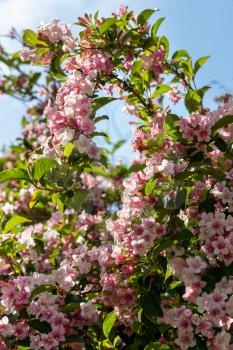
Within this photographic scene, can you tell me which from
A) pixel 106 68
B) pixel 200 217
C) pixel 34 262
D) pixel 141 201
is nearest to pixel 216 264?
pixel 200 217

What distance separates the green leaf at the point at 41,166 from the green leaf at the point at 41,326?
612mm

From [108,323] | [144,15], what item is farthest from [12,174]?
[144,15]

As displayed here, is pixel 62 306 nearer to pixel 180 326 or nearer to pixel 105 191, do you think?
pixel 180 326

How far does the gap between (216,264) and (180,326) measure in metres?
0.29

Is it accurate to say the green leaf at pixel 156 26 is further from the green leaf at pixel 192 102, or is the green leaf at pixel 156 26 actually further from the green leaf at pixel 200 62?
the green leaf at pixel 192 102

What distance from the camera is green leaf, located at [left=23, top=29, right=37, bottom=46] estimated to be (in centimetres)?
284

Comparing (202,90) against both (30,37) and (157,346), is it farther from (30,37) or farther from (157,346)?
(157,346)

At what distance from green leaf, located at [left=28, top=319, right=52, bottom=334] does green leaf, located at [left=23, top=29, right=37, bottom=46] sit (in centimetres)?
135

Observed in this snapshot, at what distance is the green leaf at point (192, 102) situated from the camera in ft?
8.84

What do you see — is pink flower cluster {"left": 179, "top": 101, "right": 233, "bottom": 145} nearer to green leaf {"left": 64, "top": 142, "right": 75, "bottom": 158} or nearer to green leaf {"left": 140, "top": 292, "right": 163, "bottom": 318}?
green leaf {"left": 64, "top": 142, "right": 75, "bottom": 158}

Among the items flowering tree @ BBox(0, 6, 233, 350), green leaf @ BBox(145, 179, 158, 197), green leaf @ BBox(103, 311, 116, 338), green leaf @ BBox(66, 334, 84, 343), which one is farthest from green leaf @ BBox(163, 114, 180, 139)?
green leaf @ BBox(66, 334, 84, 343)

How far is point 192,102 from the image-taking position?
2.70 meters

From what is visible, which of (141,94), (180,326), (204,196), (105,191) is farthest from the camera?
(105,191)

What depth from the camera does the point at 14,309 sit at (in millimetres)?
2518
